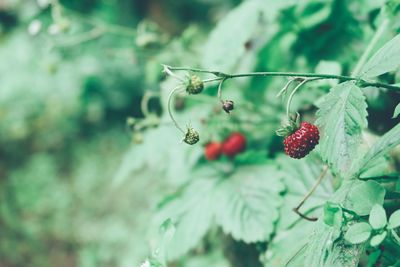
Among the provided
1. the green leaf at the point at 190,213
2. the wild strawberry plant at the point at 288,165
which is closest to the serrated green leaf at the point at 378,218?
the wild strawberry plant at the point at 288,165

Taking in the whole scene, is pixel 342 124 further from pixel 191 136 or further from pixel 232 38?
pixel 232 38

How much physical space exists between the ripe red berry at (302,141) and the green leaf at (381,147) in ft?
0.37

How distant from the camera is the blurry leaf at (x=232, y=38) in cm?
145

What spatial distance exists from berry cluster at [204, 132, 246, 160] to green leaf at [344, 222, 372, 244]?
755mm

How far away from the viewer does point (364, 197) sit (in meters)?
0.83

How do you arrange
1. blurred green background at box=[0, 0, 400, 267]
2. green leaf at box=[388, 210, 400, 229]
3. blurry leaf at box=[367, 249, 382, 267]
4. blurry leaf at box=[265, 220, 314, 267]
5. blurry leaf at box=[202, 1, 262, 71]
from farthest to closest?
1. blurred green background at box=[0, 0, 400, 267]
2. blurry leaf at box=[202, 1, 262, 71]
3. blurry leaf at box=[265, 220, 314, 267]
4. blurry leaf at box=[367, 249, 382, 267]
5. green leaf at box=[388, 210, 400, 229]

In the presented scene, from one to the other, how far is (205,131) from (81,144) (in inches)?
96.6

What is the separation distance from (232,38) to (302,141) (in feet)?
2.55

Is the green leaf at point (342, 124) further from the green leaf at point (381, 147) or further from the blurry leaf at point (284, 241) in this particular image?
the blurry leaf at point (284, 241)

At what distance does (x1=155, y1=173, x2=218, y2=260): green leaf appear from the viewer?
1.30m

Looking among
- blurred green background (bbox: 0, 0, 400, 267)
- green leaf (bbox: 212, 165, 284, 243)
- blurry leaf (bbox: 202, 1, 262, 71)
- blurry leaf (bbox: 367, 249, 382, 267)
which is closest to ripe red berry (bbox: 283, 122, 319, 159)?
blurry leaf (bbox: 367, 249, 382, 267)

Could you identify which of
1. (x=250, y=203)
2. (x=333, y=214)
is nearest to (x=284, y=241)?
(x=250, y=203)

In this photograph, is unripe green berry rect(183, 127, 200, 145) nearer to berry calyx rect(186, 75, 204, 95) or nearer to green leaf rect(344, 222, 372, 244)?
berry calyx rect(186, 75, 204, 95)

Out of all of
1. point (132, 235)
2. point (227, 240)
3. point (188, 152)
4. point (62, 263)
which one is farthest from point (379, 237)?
point (62, 263)
